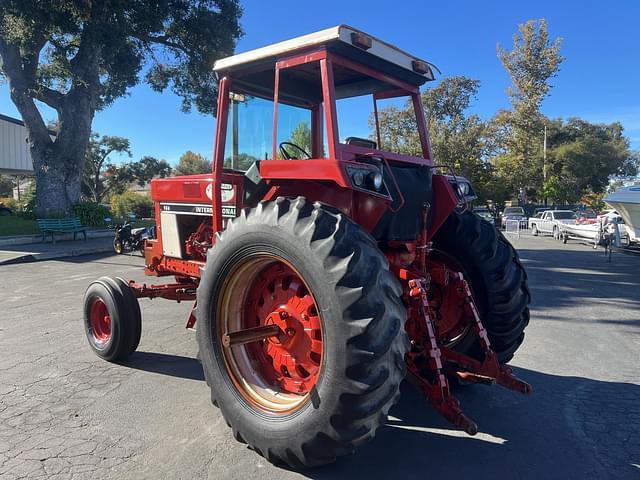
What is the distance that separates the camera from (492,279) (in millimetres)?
3490

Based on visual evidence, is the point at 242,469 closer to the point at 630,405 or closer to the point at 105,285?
the point at 105,285

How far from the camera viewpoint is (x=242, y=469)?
2.68 metres

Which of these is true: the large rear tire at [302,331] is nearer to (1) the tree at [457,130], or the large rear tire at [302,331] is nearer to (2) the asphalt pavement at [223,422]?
(2) the asphalt pavement at [223,422]

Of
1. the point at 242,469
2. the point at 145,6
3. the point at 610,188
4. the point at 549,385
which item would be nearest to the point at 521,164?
the point at 610,188

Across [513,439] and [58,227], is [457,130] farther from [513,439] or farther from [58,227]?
[513,439]

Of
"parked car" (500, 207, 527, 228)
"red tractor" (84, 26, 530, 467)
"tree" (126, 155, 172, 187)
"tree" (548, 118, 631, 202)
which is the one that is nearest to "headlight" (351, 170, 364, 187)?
"red tractor" (84, 26, 530, 467)

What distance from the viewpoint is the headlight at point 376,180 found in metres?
2.67

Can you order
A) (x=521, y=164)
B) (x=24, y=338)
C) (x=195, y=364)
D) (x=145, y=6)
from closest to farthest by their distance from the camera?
1. (x=195, y=364)
2. (x=24, y=338)
3. (x=145, y=6)
4. (x=521, y=164)

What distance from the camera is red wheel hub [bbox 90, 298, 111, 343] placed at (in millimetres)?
4633

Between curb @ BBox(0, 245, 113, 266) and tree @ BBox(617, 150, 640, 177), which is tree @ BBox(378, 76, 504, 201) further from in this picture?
curb @ BBox(0, 245, 113, 266)

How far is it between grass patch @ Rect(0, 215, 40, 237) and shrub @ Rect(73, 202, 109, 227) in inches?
66.5

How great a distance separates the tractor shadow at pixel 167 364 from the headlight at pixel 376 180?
2.41 m

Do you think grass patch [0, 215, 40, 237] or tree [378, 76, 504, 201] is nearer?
grass patch [0, 215, 40, 237]

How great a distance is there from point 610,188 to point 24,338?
49050 millimetres
